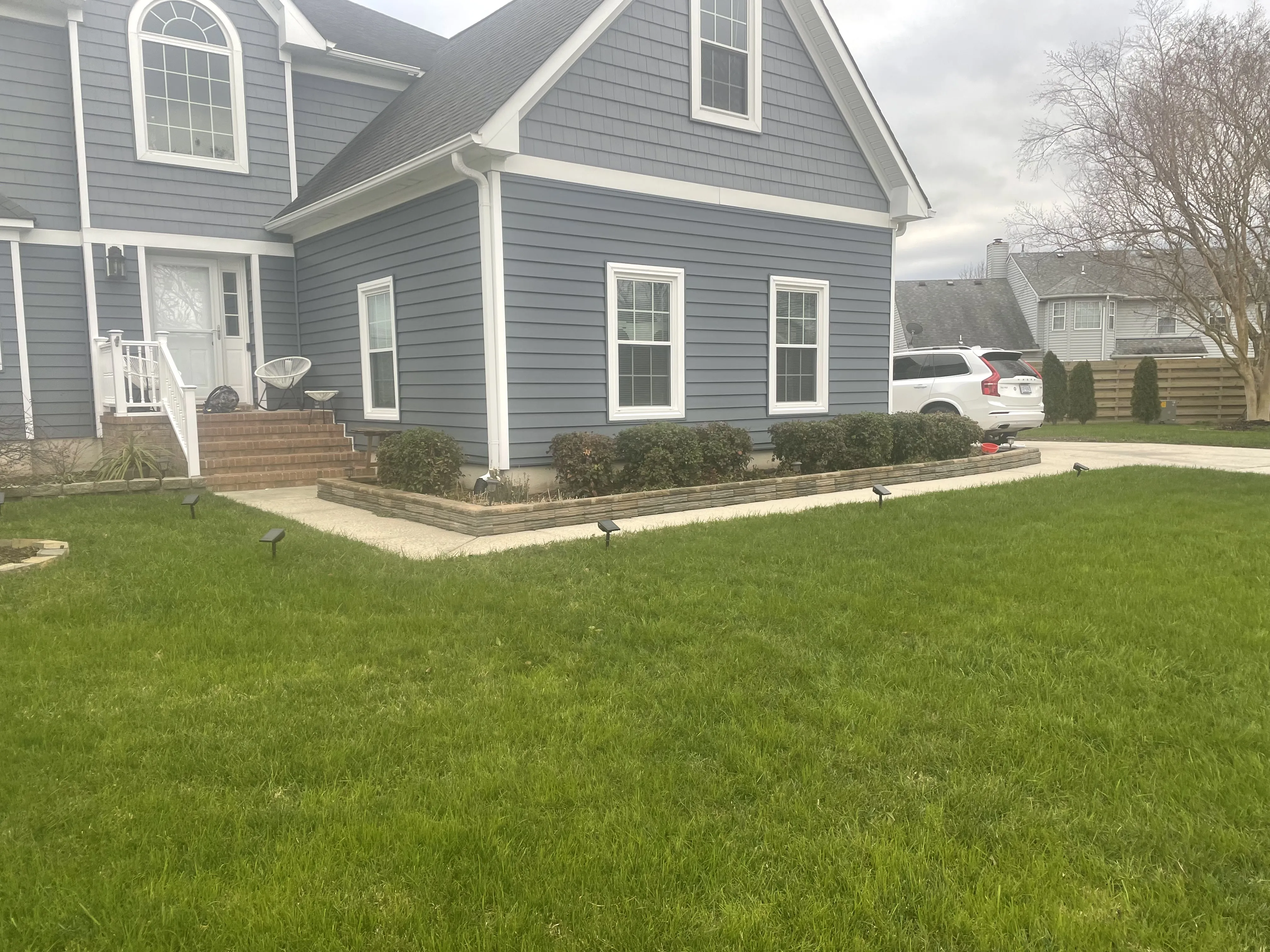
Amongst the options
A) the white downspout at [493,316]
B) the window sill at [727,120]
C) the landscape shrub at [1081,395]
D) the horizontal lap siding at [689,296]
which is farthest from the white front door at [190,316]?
the landscape shrub at [1081,395]

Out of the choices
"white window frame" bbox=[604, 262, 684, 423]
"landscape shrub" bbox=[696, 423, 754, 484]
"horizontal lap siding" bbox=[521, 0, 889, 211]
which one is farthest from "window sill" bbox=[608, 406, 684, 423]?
"horizontal lap siding" bbox=[521, 0, 889, 211]

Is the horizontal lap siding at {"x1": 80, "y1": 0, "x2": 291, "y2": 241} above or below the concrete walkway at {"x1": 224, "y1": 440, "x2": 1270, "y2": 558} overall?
above

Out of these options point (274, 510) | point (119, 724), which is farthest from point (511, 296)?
point (119, 724)

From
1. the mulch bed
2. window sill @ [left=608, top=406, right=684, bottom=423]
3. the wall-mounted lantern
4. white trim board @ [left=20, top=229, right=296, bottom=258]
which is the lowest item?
the mulch bed

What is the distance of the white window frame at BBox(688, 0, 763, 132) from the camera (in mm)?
10125

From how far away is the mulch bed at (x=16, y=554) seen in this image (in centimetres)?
559

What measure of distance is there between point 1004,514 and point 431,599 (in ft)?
17.1

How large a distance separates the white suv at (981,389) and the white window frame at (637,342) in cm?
454

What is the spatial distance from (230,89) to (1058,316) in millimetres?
33379

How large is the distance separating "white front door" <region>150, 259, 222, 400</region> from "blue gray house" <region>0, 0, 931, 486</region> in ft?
0.12

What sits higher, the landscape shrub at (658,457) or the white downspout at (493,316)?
the white downspout at (493,316)

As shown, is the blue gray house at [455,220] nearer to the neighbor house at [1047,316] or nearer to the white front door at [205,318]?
the white front door at [205,318]

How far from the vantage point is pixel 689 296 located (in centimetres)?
1017

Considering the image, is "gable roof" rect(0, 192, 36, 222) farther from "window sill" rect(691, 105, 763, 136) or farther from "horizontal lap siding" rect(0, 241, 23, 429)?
"window sill" rect(691, 105, 763, 136)
